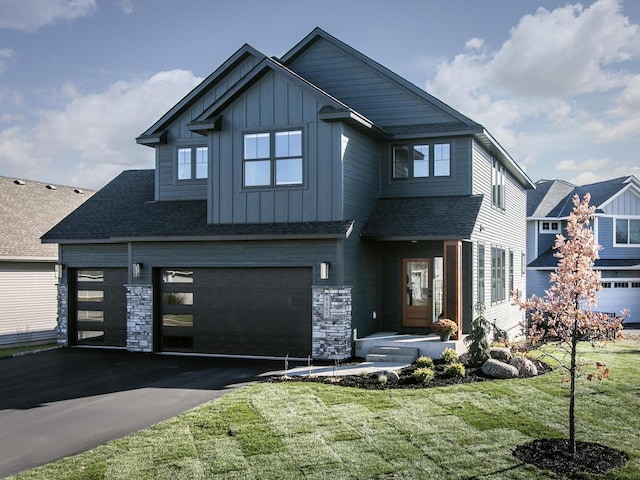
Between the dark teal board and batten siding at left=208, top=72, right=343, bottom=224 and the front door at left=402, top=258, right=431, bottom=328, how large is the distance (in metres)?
2.96

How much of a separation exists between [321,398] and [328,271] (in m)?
4.59

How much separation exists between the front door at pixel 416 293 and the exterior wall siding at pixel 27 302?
40.6 feet

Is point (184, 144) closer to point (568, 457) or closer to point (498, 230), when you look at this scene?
point (498, 230)

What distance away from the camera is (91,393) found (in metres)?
11.4

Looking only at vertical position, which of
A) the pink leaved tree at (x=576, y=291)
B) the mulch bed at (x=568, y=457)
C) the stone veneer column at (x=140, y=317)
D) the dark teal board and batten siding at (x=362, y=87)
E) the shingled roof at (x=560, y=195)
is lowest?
the mulch bed at (x=568, y=457)

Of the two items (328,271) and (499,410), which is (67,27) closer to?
(328,271)

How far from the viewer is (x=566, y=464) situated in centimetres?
746

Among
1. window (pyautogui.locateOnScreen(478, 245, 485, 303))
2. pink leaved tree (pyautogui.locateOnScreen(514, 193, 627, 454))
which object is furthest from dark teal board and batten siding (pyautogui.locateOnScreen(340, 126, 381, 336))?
pink leaved tree (pyautogui.locateOnScreen(514, 193, 627, 454))

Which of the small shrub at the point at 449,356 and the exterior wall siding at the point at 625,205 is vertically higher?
the exterior wall siding at the point at 625,205

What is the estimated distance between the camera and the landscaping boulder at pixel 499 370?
12291 millimetres

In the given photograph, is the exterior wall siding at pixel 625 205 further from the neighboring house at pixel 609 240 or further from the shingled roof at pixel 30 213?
the shingled roof at pixel 30 213

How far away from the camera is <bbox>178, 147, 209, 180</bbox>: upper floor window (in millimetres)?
18047

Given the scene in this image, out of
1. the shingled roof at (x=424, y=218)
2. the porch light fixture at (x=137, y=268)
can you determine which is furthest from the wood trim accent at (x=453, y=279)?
the porch light fixture at (x=137, y=268)

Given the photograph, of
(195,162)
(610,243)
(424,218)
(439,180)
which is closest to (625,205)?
(610,243)
